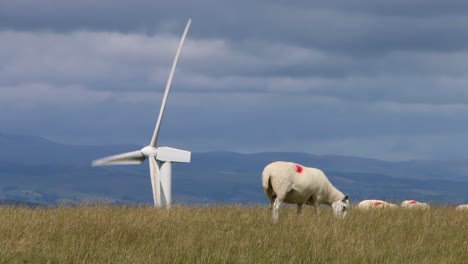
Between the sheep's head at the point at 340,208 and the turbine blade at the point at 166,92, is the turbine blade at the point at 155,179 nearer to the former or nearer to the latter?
the turbine blade at the point at 166,92

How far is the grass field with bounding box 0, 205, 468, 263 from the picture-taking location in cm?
1611

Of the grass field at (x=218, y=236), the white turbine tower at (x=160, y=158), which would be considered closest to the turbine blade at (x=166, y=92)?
the white turbine tower at (x=160, y=158)

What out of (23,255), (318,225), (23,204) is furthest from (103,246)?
(23,204)

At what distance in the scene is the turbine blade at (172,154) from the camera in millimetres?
29203

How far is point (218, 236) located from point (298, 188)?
4.76 m

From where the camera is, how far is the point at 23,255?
15.6m

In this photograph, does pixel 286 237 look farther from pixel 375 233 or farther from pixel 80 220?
pixel 80 220

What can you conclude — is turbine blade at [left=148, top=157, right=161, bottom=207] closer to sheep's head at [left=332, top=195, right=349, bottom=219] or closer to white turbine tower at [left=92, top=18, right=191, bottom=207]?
white turbine tower at [left=92, top=18, right=191, bottom=207]

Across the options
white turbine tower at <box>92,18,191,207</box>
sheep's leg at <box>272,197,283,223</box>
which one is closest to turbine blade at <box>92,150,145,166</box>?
white turbine tower at <box>92,18,191,207</box>

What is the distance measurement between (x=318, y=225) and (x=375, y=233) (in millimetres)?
1140

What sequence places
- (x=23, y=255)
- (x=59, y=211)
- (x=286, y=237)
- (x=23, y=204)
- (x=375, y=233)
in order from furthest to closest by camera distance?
(x=23, y=204)
(x=59, y=211)
(x=375, y=233)
(x=286, y=237)
(x=23, y=255)

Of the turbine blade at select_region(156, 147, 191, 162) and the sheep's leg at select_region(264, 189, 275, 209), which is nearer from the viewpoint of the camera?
the sheep's leg at select_region(264, 189, 275, 209)

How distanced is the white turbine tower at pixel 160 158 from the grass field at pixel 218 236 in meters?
6.45

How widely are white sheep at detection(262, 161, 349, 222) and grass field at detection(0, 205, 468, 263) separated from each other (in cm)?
55
